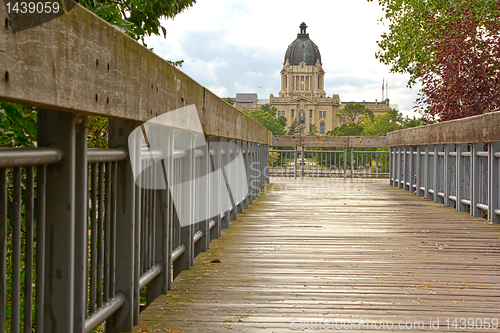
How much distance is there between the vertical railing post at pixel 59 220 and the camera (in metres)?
1.96

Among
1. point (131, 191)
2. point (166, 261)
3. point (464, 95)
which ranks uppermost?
point (464, 95)

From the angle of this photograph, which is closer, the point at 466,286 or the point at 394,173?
the point at 466,286

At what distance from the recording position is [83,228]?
6.97ft

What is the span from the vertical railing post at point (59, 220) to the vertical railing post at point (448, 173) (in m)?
8.70

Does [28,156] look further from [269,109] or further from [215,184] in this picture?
[269,109]

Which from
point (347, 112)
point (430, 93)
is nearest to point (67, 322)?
point (430, 93)

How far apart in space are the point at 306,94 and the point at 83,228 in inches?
6880

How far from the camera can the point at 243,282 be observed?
3.97 metres

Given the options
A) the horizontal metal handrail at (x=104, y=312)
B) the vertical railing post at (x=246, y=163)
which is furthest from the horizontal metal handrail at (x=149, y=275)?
the vertical railing post at (x=246, y=163)

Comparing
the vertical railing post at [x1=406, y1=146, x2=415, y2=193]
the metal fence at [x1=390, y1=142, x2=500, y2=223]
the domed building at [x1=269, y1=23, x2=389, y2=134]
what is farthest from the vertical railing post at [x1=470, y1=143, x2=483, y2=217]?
the domed building at [x1=269, y1=23, x2=389, y2=134]

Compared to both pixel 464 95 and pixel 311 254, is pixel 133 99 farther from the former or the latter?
pixel 464 95

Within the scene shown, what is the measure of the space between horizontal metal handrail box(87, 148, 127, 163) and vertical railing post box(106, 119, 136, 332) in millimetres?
82

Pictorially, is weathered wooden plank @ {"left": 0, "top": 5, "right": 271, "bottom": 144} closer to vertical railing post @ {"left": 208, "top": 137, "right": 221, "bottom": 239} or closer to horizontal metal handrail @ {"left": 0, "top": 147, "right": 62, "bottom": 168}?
horizontal metal handrail @ {"left": 0, "top": 147, "right": 62, "bottom": 168}

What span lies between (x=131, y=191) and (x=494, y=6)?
14428mm
